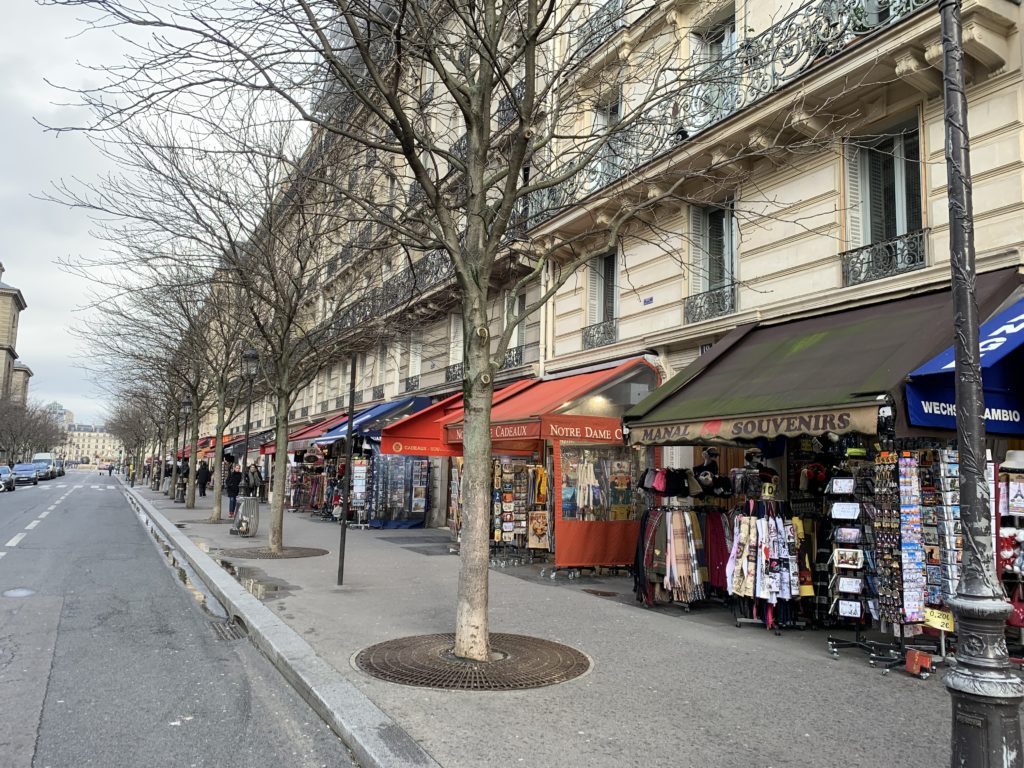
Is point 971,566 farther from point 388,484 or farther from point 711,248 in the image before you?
point 388,484

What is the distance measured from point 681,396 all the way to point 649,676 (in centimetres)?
449

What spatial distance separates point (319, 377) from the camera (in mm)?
32781

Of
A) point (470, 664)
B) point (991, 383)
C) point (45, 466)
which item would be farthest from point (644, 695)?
point (45, 466)

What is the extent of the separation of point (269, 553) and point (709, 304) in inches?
356

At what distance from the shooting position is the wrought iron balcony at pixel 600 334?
1398 cm

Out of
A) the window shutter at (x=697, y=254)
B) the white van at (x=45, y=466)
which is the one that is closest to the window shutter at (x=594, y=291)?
the window shutter at (x=697, y=254)

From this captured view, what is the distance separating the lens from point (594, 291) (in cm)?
1498

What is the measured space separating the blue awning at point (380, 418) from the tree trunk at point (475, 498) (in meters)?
12.1

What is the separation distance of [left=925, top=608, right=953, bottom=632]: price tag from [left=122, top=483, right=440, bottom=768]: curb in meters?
4.67

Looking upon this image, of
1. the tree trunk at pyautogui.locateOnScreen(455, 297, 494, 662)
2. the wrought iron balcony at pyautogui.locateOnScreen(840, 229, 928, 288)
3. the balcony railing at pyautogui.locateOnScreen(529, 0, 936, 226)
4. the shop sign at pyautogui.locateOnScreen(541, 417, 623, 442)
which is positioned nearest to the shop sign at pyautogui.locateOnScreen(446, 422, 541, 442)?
the shop sign at pyautogui.locateOnScreen(541, 417, 623, 442)

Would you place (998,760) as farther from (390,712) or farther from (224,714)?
(224,714)

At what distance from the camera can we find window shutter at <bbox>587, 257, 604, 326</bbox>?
1481cm

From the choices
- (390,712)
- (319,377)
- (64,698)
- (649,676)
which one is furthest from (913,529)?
(319,377)

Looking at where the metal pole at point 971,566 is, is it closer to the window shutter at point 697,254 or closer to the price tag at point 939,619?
the price tag at point 939,619
